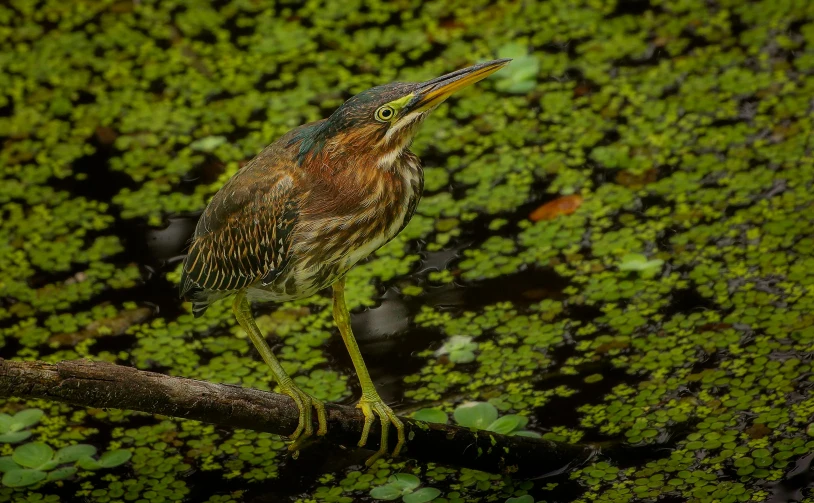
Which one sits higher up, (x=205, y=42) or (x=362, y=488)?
(x=205, y=42)

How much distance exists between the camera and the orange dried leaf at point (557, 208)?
525 centimetres

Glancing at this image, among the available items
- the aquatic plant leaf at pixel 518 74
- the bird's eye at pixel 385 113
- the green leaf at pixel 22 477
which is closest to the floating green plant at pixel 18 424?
the green leaf at pixel 22 477

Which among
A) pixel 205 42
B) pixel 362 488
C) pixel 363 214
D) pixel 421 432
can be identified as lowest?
pixel 362 488

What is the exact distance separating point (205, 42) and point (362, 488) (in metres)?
3.58

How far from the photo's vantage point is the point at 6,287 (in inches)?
204

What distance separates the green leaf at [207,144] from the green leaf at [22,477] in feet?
7.38

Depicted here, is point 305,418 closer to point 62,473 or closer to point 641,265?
point 62,473

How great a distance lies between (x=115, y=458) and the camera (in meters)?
4.28

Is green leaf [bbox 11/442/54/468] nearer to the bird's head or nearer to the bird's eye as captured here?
the bird's head

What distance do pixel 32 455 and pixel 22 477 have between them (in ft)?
0.30

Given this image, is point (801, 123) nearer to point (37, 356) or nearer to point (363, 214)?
point (363, 214)

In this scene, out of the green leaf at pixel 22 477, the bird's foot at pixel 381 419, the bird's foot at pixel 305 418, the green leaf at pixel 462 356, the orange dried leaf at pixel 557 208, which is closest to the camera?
the bird's foot at pixel 305 418

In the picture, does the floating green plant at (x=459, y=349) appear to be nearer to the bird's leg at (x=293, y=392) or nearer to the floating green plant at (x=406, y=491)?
the floating green plant at (x=406, y=491)

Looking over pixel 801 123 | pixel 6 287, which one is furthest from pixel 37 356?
pixel 801 123
